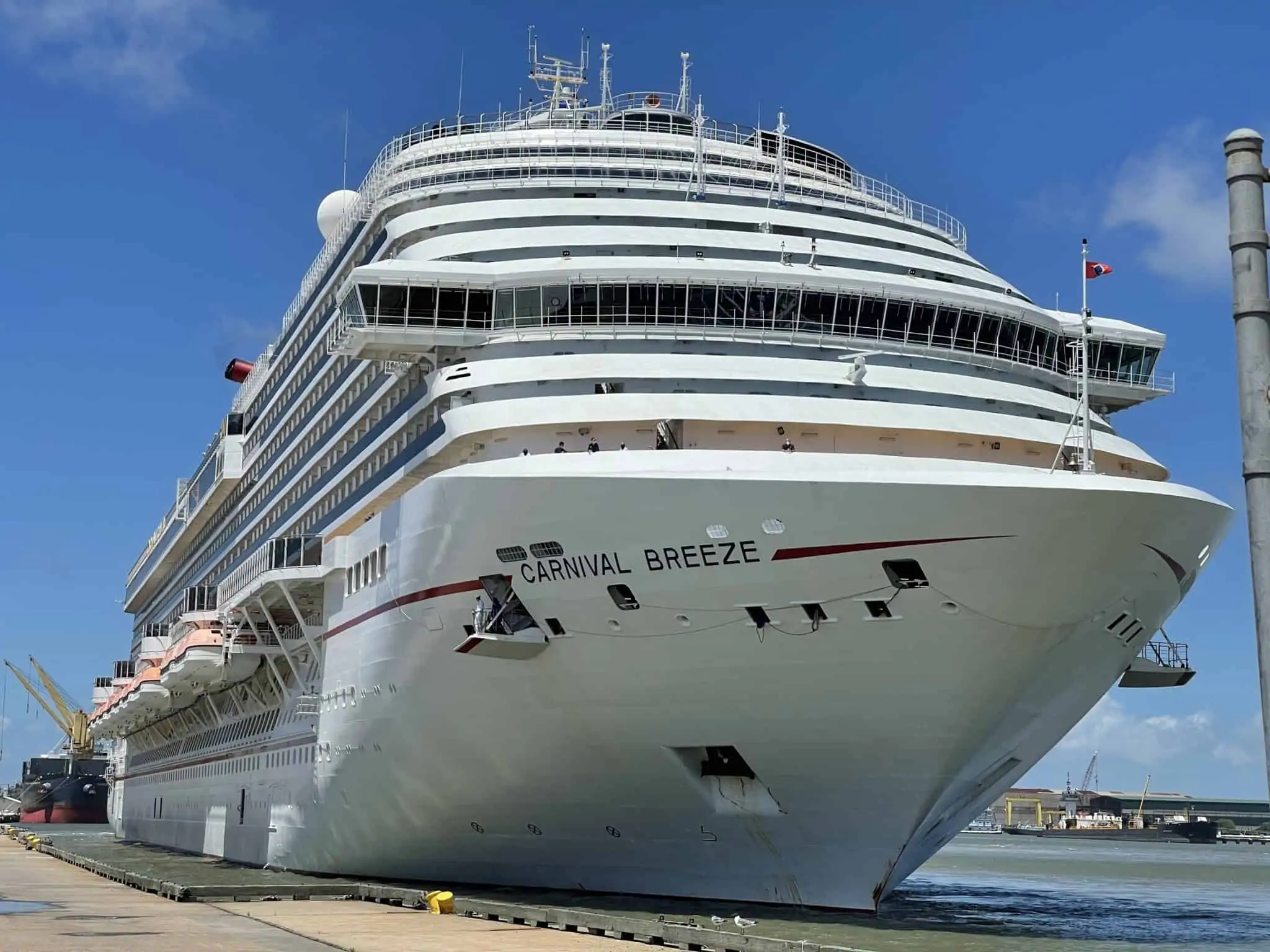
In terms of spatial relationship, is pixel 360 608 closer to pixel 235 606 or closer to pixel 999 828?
pixel 235 606

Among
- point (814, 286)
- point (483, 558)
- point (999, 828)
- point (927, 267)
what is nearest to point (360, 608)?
point (483, 558)

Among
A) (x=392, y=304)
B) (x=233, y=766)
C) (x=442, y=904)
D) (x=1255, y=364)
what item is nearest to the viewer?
(x=1255, y=364)

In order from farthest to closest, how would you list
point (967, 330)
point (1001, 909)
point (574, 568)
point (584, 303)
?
1. point (1001, 909)
2. point (967, 330)
3. point (584, 303)
4. point (574, 568)

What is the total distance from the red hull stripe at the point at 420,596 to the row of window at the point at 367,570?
1.67 ft

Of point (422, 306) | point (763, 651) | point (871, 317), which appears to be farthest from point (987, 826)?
point (763, 651)

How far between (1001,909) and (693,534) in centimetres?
1426

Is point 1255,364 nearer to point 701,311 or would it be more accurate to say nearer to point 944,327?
point 701,311

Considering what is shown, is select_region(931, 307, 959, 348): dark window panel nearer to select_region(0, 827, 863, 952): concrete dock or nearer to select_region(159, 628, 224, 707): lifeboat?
select_region(0, 827, 863, 952): concrete dock

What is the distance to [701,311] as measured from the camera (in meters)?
23.0

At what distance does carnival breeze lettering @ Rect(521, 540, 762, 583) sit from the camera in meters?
18.4

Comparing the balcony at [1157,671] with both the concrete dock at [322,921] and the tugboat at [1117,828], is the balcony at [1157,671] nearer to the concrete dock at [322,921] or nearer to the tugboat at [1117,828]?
the concrete dock at [322,921]

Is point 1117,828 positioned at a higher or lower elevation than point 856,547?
lower

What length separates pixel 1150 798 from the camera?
6791 inches

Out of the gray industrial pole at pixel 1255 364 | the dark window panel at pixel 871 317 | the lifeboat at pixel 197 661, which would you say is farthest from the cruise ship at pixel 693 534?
the gray industrial pole at pixel 1255 364
